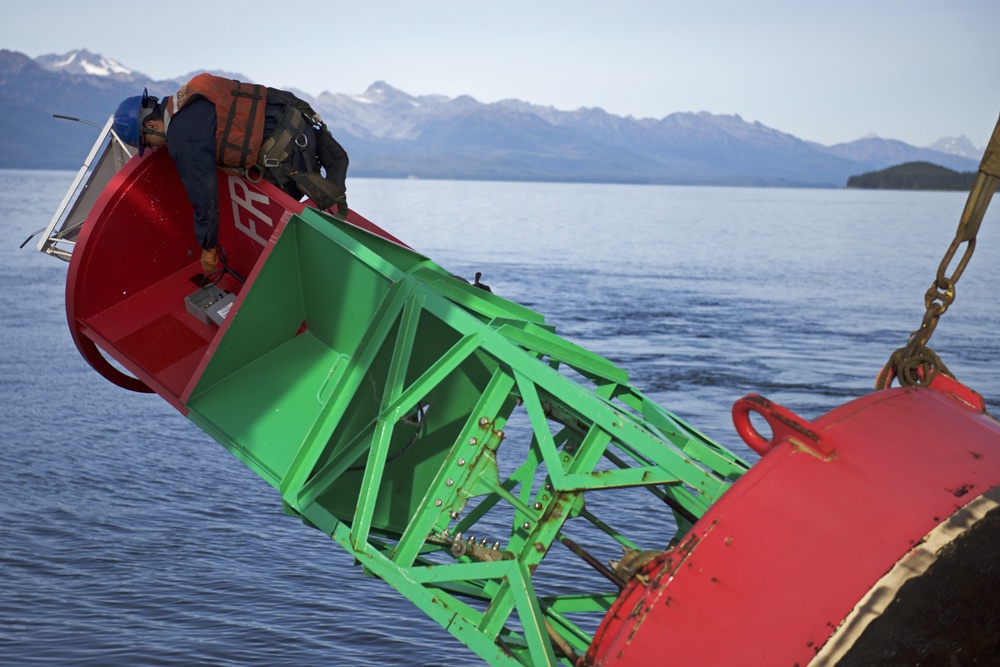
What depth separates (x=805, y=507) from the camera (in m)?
3.23

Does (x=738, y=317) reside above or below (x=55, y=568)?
above

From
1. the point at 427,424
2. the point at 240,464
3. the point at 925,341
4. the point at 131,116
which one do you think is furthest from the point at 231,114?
the point at 240,464

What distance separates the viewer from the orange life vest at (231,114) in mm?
4945

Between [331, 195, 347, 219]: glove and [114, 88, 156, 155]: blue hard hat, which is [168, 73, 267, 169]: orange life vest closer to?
[114, 88, 156, 155]: blue hard hat

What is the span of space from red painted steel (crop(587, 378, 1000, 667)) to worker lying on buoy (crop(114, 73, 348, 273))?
2.43 m

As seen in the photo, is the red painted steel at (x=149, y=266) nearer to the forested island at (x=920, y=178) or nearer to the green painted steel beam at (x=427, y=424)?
the green painted steel beam at (x=427, y=424)

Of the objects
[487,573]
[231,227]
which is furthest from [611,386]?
[231,227]

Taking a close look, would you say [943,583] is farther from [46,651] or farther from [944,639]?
[46,651]

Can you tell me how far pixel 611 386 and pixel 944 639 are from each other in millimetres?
1776

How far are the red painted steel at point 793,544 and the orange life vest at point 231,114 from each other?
2.74 meters

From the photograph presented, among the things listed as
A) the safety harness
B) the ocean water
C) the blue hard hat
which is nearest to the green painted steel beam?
the safety harness

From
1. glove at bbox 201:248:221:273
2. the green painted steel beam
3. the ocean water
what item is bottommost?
the ocean water

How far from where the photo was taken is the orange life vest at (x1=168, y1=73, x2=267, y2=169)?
16.2ft

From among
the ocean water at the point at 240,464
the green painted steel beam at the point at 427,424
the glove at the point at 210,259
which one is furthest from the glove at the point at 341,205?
the ocean water at the point at 240,464
